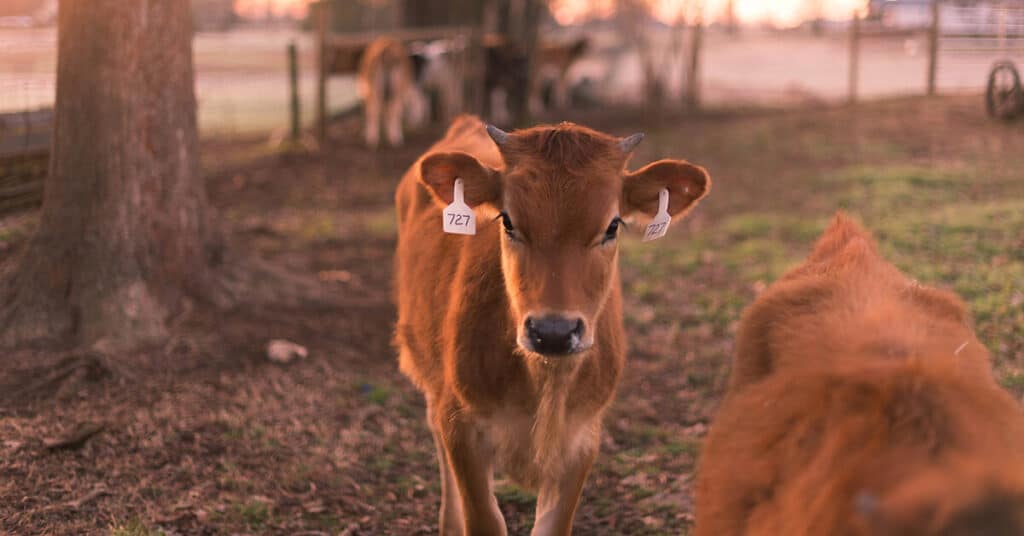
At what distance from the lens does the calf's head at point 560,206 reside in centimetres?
383

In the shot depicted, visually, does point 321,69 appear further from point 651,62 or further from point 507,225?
point 507,225

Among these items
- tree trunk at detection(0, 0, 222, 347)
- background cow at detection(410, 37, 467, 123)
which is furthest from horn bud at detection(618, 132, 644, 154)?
background cow at detection(410, 37, 467, 123)

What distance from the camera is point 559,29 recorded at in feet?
144

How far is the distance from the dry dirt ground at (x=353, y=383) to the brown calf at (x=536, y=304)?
1.02m

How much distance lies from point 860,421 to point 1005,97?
15.5 m

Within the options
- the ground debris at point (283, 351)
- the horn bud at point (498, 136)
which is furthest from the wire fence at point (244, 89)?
the horn bud at point (498, 136)

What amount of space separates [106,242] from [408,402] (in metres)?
2.24

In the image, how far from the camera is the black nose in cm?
371

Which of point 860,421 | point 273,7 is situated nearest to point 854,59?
point 860,421

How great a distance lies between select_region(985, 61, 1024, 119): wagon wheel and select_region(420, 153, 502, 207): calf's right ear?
1389 cm

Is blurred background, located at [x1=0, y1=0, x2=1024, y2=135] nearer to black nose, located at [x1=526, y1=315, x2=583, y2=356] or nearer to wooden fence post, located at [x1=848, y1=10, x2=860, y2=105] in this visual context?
wooden fence post, located at [x1=848, y1=10, x2=860, y2=105]

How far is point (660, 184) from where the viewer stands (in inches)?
171

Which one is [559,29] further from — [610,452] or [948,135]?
[610,452]

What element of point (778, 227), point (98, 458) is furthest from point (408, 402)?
point (778, 227)
